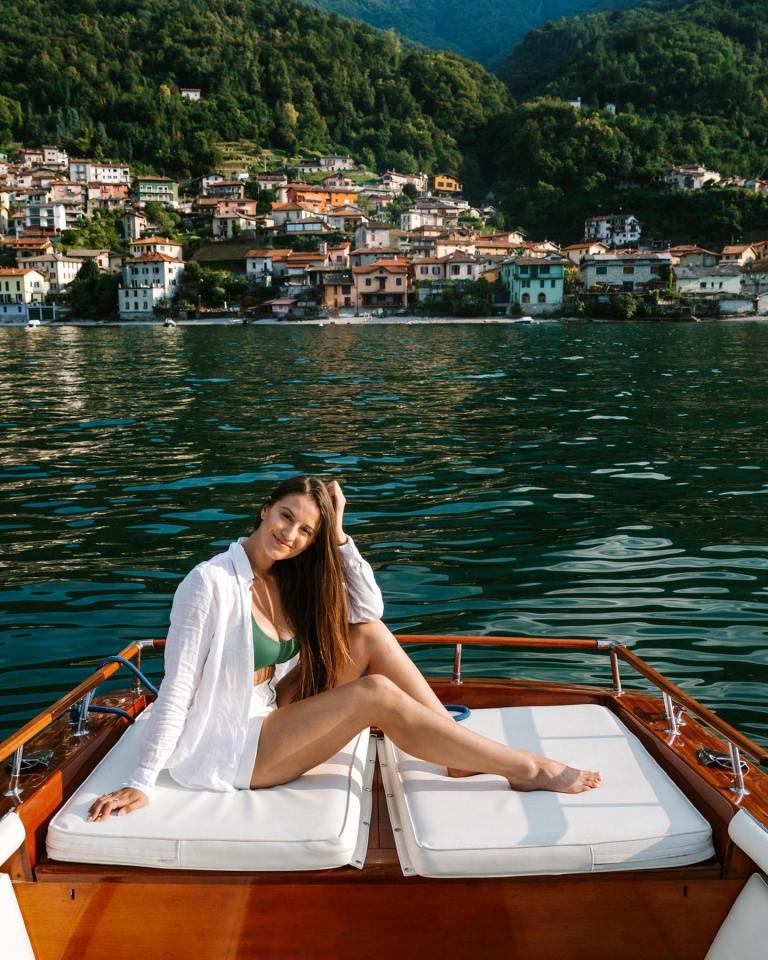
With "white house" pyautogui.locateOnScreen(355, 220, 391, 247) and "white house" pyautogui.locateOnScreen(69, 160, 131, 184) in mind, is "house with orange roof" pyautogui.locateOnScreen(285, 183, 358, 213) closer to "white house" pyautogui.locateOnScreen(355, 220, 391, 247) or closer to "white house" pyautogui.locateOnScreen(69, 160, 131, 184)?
"white house" pyautogui.locateOnScreen(355, 220, 391, 247)

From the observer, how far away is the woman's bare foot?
323 centimetres

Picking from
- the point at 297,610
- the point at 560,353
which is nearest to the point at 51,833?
the point at 297,610

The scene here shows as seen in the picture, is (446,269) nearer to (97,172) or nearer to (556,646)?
(97,172)

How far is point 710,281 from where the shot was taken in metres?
100

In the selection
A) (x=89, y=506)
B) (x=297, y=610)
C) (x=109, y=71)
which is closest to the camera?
(x=297, y=610)

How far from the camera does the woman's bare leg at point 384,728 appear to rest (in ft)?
10.9

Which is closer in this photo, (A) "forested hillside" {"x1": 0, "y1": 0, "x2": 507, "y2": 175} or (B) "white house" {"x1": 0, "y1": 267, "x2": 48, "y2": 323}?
(B) "white house" {"x1": 0, "y1": 267, "x2": 48, "y2": 323}

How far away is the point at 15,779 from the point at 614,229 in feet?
450

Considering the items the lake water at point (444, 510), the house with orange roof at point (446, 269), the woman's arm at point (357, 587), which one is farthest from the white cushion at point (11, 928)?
the house with orange roof at point (446, 269)

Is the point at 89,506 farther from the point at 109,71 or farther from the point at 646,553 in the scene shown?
the point at 109,71

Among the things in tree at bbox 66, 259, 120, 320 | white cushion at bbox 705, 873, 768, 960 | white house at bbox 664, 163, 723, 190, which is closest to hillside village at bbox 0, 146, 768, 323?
white house at bbox 664, 163, 723, 190

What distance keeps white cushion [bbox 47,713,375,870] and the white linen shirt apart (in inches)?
4.4

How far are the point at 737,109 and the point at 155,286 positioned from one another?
130 meters

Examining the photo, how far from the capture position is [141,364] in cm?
3941
